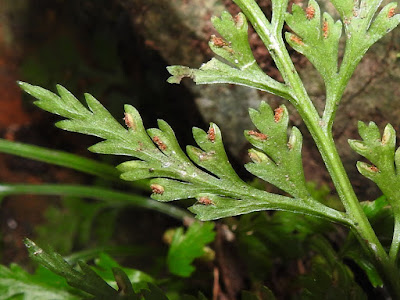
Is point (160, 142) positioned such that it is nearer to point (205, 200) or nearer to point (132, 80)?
point (205, 200)

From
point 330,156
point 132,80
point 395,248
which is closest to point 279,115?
point 330,156

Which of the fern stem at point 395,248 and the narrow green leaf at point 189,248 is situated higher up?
the fern stem at point 395,248

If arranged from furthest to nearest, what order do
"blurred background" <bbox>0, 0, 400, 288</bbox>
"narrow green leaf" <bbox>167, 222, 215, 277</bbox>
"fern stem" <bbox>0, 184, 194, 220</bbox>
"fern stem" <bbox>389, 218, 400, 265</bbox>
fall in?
1. "fern stem" <bbox>0, 184, 194, 220</bbox>
2. "narrow green leaf" <bbox>167, 222, 215, 277</bbox>
3. "blurred background" <bbox>0, 0, 400, 288</bbox>
4. "fern stem" <bbox>389, 218, 400, 265</bbox>

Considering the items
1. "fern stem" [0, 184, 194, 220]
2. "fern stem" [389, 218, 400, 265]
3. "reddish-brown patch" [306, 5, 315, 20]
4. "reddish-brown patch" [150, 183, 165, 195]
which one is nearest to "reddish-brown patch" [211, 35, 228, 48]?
"reddish-brown patch" [306, 5, 315, 20]

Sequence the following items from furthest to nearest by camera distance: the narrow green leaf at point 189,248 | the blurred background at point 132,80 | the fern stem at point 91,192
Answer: the fern stem at point 91,192
the narrow green leaf at point 189,248
the blurred background at point 132,80

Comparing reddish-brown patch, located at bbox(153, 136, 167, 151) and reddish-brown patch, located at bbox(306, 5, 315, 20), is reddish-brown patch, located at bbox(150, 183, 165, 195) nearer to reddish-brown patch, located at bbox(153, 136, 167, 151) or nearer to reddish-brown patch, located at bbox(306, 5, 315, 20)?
reddish-brown patch, located at bbox(153, 136, 167, 151)

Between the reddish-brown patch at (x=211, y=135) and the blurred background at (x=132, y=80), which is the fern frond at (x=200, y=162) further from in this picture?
the blurred background at (x=132, y=80)

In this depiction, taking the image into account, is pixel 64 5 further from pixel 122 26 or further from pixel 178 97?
pixel 178 97

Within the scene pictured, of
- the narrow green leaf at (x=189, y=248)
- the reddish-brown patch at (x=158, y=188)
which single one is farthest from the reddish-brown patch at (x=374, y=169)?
the narrow green leaf at (x=189, y=248)

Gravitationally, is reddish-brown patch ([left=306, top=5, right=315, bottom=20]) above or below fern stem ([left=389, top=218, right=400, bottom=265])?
above

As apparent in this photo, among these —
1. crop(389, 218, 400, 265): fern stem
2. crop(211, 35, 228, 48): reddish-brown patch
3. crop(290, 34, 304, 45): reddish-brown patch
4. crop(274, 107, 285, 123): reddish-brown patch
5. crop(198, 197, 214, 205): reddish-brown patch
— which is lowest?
crop(389, 218, 400, 265): fern stem

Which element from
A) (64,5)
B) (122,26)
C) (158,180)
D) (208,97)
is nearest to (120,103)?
(122,26)
